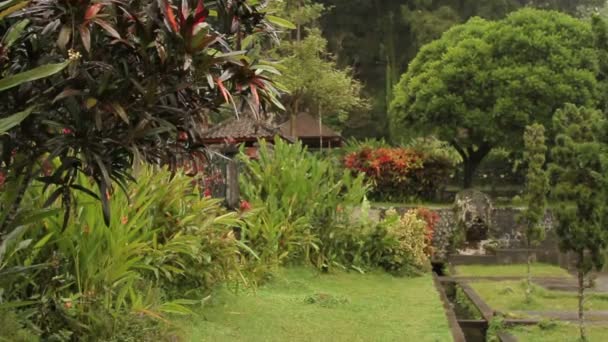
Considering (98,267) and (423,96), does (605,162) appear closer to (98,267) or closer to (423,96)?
(98,267)

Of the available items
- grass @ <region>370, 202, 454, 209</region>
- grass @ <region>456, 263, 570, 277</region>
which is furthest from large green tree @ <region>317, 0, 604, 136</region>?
grass @ <region>456, 263, 570, 277</region>

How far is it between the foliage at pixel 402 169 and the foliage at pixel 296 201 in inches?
266

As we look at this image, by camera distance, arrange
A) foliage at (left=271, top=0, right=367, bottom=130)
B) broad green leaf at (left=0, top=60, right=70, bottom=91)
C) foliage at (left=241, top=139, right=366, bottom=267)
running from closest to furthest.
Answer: broad green leaf at (left=0, top=60, right=70, bottom=91) → foliage at (left=241, top=139, right=366, bottom=267) → foliage at (left=271, top=0, right=367, bottom=130)

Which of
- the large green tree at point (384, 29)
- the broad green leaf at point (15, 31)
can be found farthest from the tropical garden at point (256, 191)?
the large green tree at point (384, 29)

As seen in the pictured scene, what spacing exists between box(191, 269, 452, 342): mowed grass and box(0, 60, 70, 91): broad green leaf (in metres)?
3.49

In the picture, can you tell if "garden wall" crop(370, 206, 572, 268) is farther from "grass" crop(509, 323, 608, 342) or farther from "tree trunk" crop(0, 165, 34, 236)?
"tree trunk" crop(0, 165, 34, 236)

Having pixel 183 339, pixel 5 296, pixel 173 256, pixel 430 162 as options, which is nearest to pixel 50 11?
pixel 5 296

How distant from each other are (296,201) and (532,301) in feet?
11.1

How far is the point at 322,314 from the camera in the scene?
7.74 metres

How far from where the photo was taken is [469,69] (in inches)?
789

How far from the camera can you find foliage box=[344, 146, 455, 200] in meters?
18.7

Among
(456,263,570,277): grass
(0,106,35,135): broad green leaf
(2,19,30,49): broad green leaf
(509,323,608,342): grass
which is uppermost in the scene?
(2,19,30,49): broad green leaf

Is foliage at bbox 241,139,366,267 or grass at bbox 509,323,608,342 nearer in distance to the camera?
grass at bbox 509,323,608,342

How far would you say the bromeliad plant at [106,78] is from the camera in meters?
2.90
